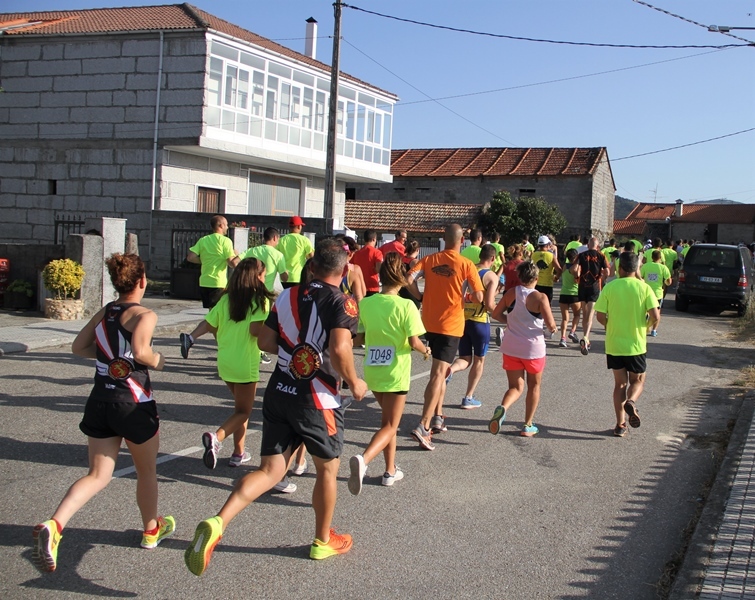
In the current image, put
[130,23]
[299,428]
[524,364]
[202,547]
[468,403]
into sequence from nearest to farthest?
[202,547]
[299,428]
[524,364]
[468,403]
[130,23]

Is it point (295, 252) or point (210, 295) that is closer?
point (210, 295)

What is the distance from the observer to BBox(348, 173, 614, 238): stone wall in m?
43.7

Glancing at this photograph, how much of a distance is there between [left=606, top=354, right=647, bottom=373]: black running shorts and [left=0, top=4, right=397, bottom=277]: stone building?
1346 centimetres

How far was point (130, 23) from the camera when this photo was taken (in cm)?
2367

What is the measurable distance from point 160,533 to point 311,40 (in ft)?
95.8

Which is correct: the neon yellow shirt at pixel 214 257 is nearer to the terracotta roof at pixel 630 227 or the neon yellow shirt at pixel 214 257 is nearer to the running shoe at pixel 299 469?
the running shoe at pixel 299 469

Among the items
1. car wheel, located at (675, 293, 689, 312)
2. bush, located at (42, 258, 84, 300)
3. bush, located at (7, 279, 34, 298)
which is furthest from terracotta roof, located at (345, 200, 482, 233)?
bush, located at (42, 258, 84, 300)

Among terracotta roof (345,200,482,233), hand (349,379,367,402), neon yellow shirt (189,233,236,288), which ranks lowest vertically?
hand (349,379,367,402)

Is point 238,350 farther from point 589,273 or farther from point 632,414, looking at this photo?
point 589,273

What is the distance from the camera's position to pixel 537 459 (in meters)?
6.75

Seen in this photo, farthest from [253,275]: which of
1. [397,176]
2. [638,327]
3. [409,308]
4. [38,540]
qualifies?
[397,176]

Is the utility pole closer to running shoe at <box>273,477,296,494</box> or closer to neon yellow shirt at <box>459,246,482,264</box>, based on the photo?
neon yellow shirt at <box>459,246,482,264</box>

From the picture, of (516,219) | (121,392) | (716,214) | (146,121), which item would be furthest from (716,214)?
(121,392)

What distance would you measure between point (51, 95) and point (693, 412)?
69.7 ft
